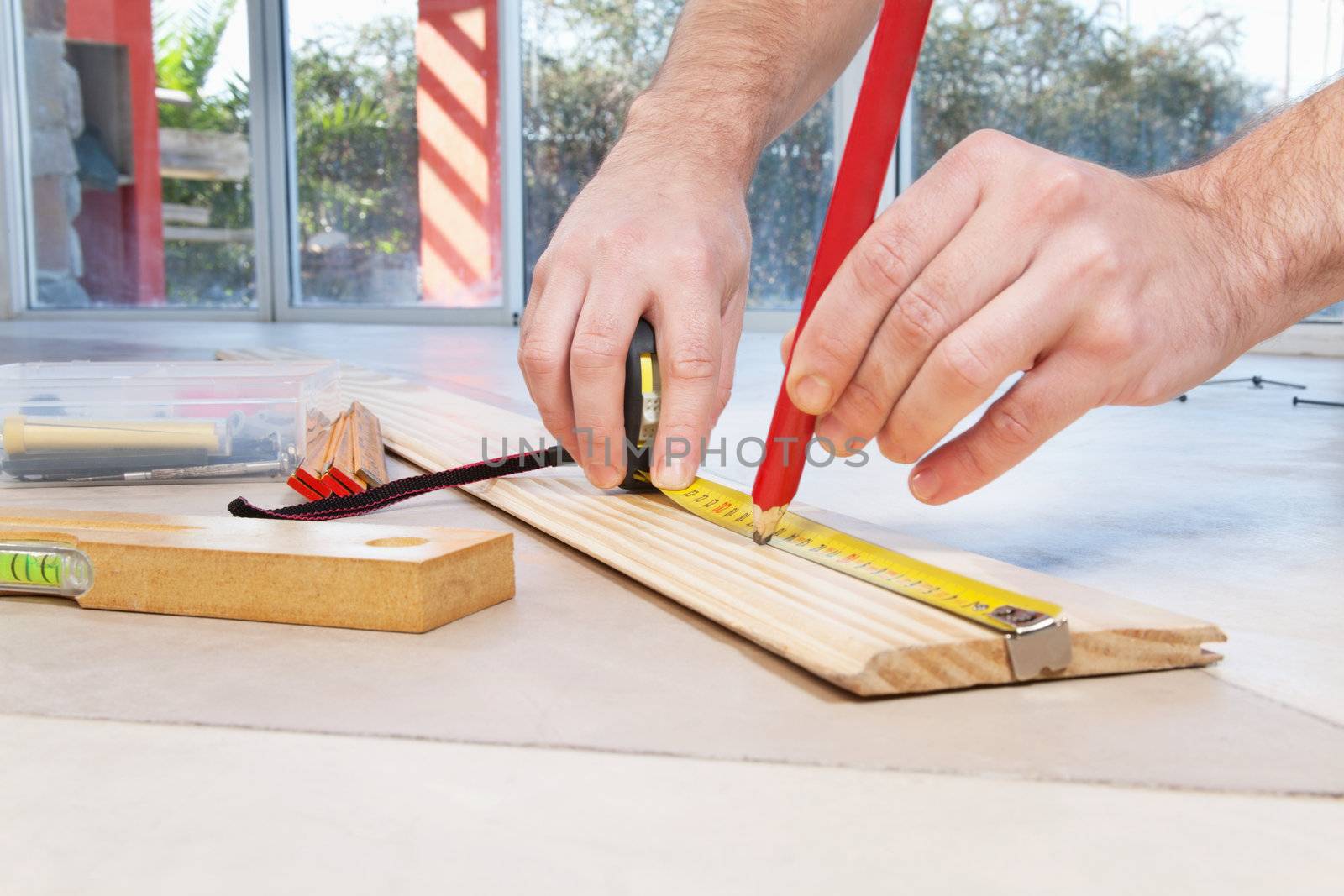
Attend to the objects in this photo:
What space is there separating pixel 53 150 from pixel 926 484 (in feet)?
23.8

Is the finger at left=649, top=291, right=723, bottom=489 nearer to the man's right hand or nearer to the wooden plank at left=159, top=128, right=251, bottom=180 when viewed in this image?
the man's right hand

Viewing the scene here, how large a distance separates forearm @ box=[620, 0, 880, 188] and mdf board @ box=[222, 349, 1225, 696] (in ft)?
1.12

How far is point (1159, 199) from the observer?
0.81 meters

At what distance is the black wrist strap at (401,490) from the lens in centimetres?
105

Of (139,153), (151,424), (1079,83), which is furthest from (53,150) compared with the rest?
(151,424)

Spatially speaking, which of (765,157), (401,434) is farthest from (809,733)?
(765,157)

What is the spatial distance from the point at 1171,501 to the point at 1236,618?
0.45m

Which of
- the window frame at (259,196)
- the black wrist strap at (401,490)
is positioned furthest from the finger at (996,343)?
the window frame at (259,196)

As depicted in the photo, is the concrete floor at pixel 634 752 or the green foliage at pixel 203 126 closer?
the concrete floor at pixel 634 752

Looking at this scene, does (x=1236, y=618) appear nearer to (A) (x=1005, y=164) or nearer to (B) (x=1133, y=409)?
(A) (x=1005, y=164)

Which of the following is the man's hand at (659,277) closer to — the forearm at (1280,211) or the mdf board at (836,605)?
the mdf board at (836,605)

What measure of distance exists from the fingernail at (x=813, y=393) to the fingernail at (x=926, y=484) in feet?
0.31

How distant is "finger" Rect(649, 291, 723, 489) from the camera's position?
0.94m

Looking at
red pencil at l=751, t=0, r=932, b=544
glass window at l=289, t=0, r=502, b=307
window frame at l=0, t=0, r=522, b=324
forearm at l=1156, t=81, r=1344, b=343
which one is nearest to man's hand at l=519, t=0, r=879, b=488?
red pencil at l=751, t=0, r=932, b=544
